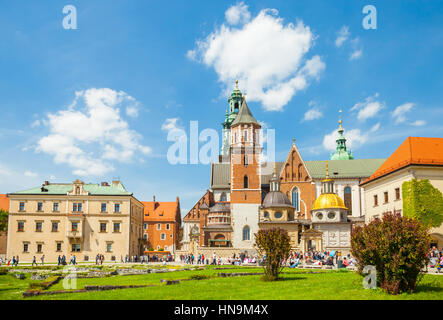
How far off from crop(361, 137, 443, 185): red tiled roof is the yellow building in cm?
3507

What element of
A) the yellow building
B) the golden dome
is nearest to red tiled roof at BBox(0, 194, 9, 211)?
the yellow building

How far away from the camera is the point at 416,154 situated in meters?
43.0

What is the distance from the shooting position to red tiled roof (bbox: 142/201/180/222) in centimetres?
8088

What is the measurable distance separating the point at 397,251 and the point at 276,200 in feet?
161

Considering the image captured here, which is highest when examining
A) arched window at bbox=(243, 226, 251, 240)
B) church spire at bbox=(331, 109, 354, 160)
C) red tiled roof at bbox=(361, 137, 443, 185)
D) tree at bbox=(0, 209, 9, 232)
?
church spire at bbox=(331, 109, 354, 160)

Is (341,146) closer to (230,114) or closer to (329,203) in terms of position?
(230,114)

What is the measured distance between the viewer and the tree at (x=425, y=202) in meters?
40.7

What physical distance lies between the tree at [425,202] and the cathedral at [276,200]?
51.4 feet

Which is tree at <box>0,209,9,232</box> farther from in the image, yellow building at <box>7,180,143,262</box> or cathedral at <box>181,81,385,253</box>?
cathedral at <box>181,81,385,253</box>

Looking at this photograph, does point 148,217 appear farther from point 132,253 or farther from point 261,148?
point 261,148

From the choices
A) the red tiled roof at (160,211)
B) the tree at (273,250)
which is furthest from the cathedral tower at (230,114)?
the tree at (273,250)

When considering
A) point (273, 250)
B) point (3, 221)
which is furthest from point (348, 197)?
point (3, 221)

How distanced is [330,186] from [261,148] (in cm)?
1285
